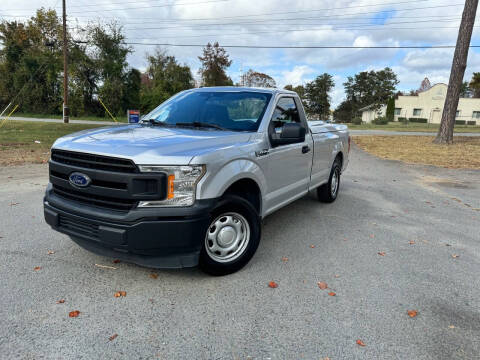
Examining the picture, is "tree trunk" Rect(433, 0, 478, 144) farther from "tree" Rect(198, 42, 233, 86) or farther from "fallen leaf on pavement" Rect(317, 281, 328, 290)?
"tree" Rect(198, 42, 233, 86)

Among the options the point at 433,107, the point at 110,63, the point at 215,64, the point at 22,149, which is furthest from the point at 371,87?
the point at 22,149

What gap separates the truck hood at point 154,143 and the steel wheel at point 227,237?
28.1 inches

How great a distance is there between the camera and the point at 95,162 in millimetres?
3000

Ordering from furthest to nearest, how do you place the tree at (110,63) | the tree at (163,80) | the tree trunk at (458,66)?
the tree at (163,80), the tree at (110,63), the tree trunk at (458,66)

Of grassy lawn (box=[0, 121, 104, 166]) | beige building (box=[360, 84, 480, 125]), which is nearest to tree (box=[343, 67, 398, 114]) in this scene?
beige building (box=[360, 84, 480, 125])

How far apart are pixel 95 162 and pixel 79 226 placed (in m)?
0.62

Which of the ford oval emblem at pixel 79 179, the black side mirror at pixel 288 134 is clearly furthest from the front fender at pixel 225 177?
the ford oval emblem at pixel 79 179

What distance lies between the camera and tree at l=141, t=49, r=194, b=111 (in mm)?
39969

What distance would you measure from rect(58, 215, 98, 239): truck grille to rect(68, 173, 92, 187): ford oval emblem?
334 mm

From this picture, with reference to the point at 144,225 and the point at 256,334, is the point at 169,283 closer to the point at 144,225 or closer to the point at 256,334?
the point at 144,225

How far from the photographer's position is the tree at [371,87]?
91938mm

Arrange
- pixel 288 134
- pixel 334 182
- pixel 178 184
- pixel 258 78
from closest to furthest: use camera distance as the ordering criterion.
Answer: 1. pixel 178 184
2. pixel 288 134
3. pixel 334 182
4. pixel 258 78

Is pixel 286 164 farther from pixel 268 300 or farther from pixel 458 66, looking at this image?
pixel 458 66

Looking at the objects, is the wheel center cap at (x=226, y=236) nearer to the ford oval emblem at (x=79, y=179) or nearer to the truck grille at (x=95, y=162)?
the truck grille at (x=95, y=162)
